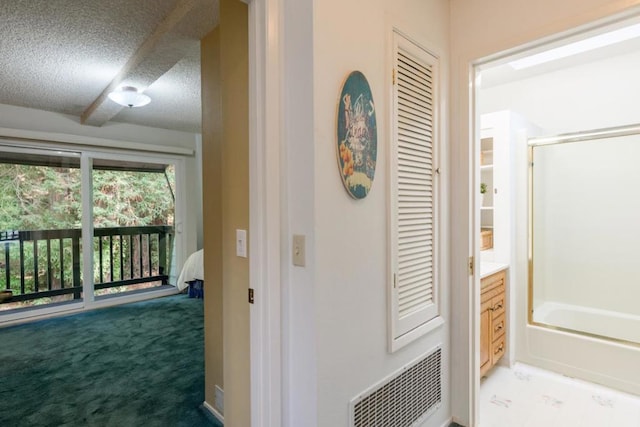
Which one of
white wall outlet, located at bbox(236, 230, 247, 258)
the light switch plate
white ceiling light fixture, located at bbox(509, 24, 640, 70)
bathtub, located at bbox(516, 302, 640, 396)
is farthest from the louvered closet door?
bathtub, located at bbox(516, 302, 640, 396)

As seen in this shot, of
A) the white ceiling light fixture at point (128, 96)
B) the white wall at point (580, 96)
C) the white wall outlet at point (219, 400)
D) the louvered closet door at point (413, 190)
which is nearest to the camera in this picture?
the louvered closet door at point (413, 190)

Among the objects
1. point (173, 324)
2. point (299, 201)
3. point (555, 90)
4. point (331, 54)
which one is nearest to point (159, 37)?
point (331, 54)

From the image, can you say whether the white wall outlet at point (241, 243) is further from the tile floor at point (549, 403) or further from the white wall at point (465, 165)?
the tile floor at point (549, 403)

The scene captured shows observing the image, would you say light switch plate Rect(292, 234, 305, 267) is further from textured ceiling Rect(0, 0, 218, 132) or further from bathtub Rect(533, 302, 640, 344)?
bathtub Rect(533, 302, 640, 344)

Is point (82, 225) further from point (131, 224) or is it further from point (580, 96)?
point (580, 96)

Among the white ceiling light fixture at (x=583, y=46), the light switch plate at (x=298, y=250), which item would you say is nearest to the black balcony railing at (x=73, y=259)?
the light switch plate at (x=298, y=250)

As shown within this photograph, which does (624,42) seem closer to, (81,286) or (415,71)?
(415,71)

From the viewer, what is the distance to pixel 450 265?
1868mm

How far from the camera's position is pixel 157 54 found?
93.7 inches

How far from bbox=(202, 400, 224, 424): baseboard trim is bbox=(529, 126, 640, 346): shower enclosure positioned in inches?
101

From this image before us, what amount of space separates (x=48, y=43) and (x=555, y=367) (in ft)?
14.9

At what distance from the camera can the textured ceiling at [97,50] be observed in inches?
77.4

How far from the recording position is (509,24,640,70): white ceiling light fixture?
8.06 feet

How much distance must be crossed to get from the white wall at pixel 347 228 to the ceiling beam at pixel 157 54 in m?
1.06
